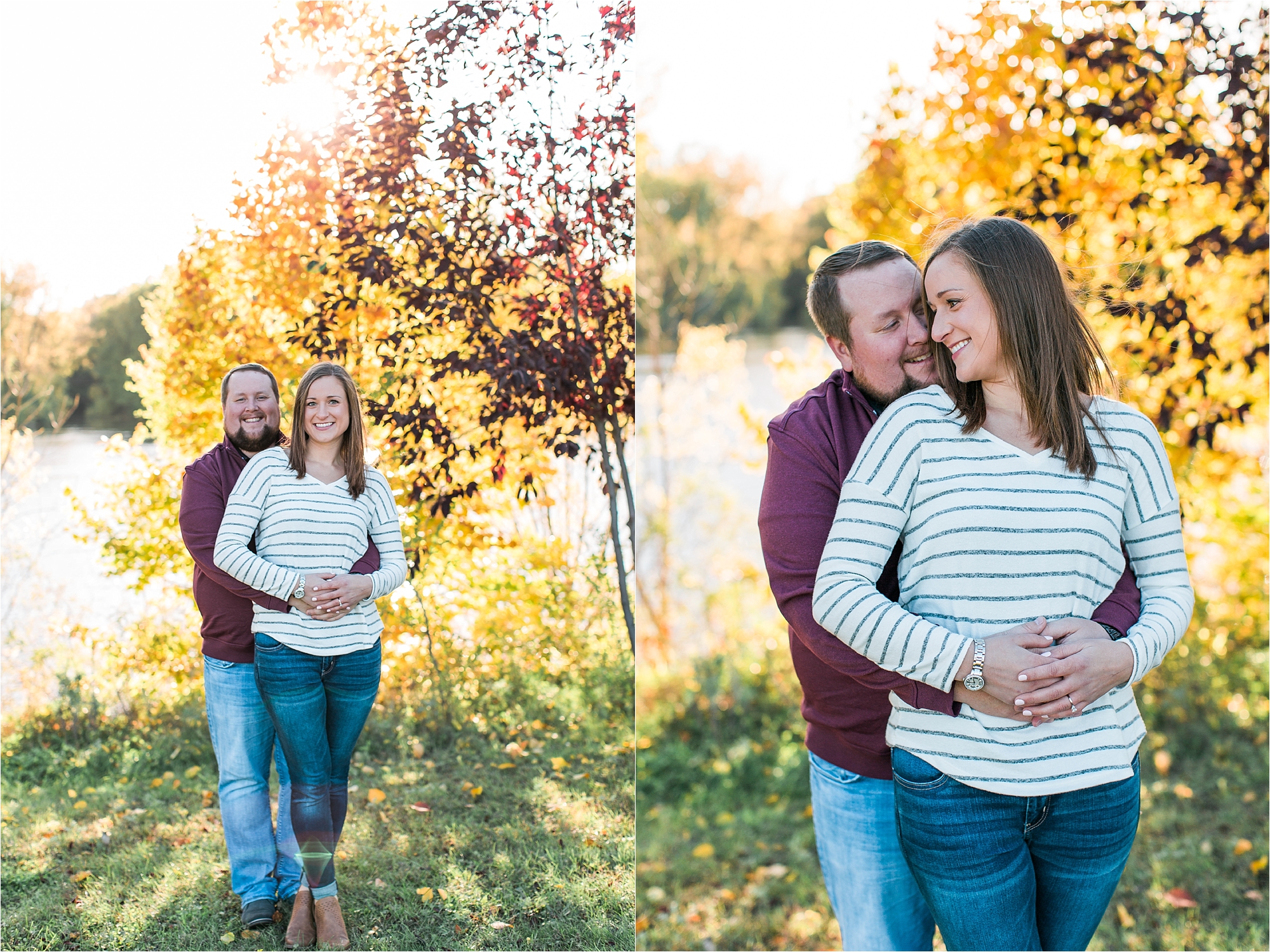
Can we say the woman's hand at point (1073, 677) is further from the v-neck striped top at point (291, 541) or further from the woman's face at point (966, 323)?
the v-neck striped top at point (291, 541)

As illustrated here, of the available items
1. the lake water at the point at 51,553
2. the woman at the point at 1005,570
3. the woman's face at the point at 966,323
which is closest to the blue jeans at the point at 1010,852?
the woman at the point at 1005,570

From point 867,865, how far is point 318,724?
49.5 inches

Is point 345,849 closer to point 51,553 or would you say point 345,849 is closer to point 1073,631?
point 51,553

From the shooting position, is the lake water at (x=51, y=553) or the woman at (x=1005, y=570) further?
the lake water at (x=51, y=553)

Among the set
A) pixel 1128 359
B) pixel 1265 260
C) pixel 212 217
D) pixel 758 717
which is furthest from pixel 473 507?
pixel 1265 260

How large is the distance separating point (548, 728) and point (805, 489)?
1426 millimetres

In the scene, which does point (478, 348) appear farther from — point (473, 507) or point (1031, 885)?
point (1031, 885)

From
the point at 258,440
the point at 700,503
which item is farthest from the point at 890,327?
the point at 700,503

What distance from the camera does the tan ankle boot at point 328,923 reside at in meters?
2.33

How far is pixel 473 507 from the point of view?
100 inches

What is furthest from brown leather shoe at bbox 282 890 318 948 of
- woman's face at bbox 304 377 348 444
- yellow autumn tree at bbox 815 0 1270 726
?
yellow autumn tree at bbox 815 0 1270 726

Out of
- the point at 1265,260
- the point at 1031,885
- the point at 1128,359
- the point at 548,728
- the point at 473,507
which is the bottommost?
the point at 548,728

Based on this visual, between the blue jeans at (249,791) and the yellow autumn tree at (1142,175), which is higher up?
the yellow autumn tree at (1142,175)

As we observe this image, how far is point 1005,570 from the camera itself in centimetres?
139
